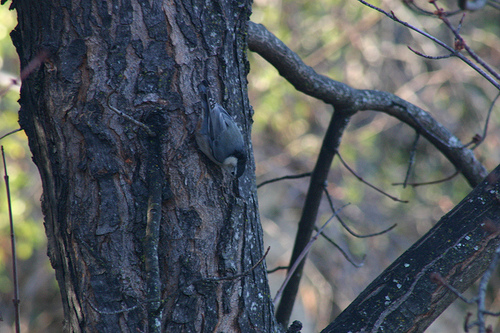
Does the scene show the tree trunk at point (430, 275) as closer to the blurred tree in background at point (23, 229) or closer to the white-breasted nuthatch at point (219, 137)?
the white-breasted nuthatch at point (219, 137)

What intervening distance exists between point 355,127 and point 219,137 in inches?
190

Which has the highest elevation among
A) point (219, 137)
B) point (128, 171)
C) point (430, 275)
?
point (219, 137)

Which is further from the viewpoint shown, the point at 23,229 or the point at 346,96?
the point at 23,229

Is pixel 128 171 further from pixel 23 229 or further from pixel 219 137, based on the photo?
pixel 23 229

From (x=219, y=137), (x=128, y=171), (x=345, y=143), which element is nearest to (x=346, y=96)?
(x=219, y=137)

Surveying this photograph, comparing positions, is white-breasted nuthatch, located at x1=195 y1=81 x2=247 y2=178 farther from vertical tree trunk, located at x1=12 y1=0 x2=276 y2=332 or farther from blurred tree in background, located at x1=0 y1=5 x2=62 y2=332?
blurred tree in background, located at x1=0 y1=5 x2=62 y2=332

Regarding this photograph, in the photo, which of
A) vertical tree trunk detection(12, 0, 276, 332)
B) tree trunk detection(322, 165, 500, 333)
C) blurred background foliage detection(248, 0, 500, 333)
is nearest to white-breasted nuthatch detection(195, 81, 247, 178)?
vertical tree trunk detection(12, 0, 276, 332)

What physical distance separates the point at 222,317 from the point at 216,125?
2.28 feet

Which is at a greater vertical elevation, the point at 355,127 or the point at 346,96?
the point at 355,127

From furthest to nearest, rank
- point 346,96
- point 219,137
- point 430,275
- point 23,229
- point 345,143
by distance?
1. point 345,143
2. point 23,229
3. point 346,96
4. point 219,137
5. point 430,275

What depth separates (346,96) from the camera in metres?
2.03

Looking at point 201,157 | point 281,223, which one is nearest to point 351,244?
point 281,223

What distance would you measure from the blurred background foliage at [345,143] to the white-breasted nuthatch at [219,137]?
3.65 m

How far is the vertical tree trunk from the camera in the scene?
1.29 metres
